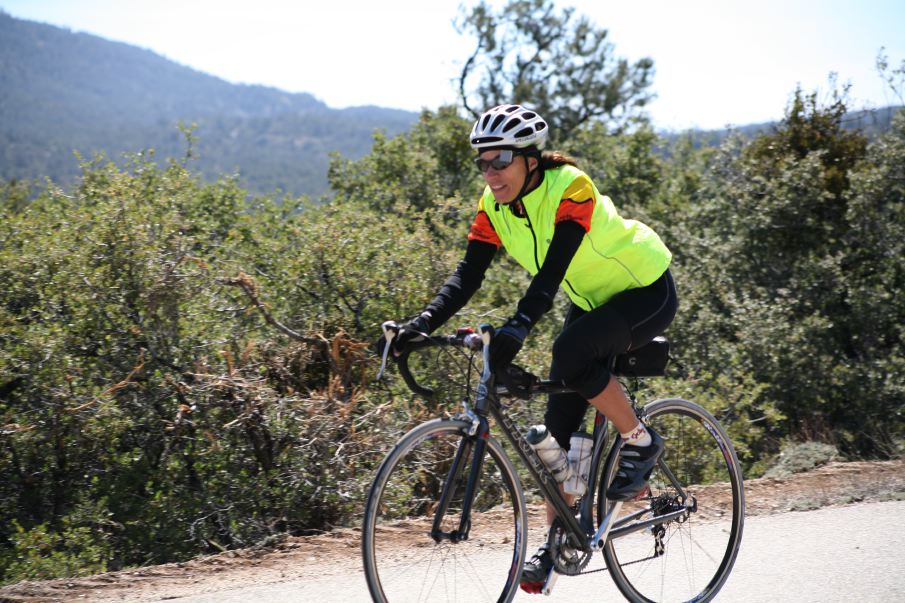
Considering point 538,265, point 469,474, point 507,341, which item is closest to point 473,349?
point 507,341

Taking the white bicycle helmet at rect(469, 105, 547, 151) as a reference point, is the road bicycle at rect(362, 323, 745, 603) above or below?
below

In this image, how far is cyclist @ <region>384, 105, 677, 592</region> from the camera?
337 cm

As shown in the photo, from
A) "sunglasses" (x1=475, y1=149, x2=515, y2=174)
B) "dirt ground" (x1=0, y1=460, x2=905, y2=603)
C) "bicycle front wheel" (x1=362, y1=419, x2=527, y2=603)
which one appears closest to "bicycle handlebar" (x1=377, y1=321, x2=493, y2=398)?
"bicycle front wheel" (x1=362, y1=419, x2=527, y2=603)

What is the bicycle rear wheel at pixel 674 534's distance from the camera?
3865mm

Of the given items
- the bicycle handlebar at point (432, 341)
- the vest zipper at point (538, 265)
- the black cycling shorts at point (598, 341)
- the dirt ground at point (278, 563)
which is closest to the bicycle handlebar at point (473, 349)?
the bicycle handlebar at point (432, 341)

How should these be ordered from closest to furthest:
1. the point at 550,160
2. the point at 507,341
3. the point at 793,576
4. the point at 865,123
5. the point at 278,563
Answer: the point at 507,341, the point at 550,160, the point at 793,576, the point at 278,563, the point at 865,123

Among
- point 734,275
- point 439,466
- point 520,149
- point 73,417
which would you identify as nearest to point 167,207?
point 73,417

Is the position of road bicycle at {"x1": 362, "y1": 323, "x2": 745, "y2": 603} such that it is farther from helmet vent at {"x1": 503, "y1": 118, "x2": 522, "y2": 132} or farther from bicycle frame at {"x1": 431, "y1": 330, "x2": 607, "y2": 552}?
helmet vent at {"x1": 503, "y1": 118, "x2": 522, "y2": 132}

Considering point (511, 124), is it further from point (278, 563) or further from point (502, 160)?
point (278, 563)

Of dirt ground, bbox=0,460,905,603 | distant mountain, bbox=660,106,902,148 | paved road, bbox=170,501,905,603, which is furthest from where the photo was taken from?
distant mountain, bbox=660,106,902,148

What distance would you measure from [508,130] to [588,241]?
1.96ft

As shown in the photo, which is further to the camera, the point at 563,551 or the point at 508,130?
the point at 563,551

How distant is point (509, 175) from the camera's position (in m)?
3.46

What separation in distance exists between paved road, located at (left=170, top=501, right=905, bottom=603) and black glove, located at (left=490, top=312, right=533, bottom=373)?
134cm
